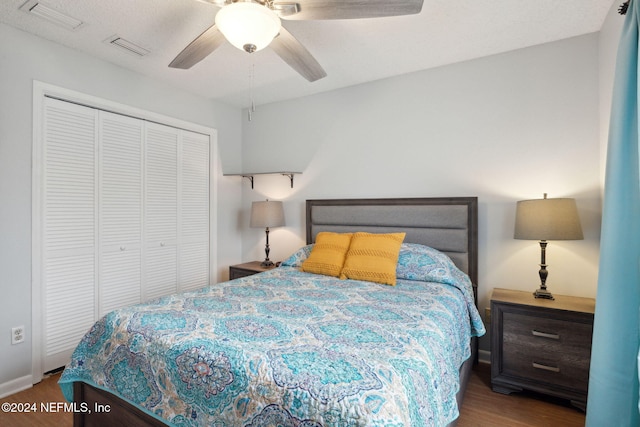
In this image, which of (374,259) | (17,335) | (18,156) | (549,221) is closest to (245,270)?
(374,259)

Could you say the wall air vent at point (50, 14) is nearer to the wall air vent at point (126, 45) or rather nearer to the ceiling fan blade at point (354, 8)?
the wall air vent at point (126, 45)

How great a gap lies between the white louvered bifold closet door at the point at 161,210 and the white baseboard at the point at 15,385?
3.24 ft

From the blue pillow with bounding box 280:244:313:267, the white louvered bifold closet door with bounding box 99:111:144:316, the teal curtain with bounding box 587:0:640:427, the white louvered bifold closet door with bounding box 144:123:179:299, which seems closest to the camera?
the teal curtain with bounding box 587:0:640:427

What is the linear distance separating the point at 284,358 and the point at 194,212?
2.75 m

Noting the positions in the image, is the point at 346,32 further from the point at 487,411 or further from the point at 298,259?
the point at 487,411

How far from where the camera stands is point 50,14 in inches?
83.4

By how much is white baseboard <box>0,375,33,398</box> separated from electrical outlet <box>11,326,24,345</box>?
26 cm

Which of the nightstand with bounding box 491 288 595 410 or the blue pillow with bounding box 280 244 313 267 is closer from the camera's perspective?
the nightstand with bounding box 491 288 595 410

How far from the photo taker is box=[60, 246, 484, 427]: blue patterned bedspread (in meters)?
1.02

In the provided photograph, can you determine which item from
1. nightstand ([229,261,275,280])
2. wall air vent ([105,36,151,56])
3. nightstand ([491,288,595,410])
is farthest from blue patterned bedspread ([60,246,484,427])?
wall air vent ([105,36,151,56])

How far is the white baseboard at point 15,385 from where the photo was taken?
222cm

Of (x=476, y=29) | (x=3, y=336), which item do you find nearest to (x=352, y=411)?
(x=476, y=29)

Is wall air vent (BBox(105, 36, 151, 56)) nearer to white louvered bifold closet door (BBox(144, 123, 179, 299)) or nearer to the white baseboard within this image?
white louvered bifold closet door (BBox(144, 123, 179, 299))

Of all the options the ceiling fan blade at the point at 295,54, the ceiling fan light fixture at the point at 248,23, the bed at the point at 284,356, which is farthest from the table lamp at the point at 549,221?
the ceiling fan light fixture at the point at 248,23
